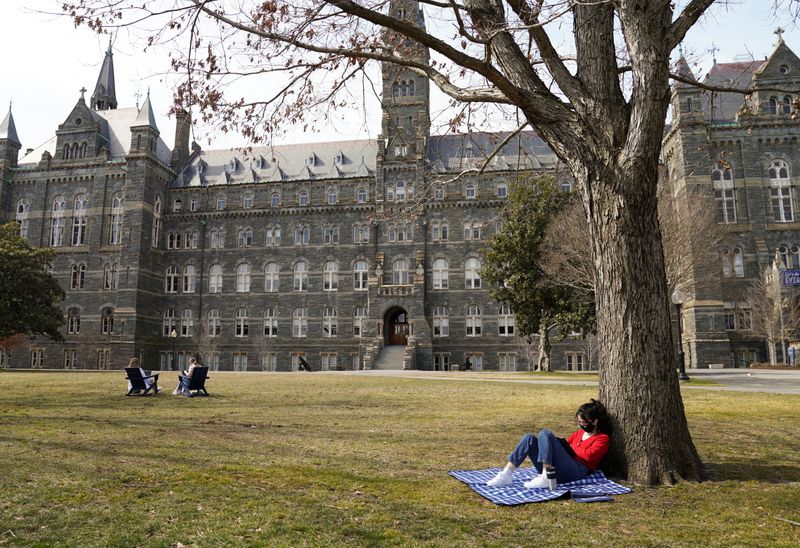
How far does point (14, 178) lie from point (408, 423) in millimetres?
52969

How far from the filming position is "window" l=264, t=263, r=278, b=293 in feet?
159

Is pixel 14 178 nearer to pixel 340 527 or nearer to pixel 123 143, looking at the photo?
pixel 123 143

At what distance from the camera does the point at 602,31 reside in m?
7.45

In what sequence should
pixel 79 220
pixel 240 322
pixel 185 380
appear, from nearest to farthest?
pixel 185 380 < pixel 240 322 < pixel 79 220

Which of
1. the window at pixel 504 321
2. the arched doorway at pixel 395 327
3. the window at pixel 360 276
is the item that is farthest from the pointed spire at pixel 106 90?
the window at pixel 504 321

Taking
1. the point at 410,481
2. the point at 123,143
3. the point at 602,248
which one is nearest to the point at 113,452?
the point at 410,481

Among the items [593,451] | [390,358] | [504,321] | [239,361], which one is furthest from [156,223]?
[593,451]

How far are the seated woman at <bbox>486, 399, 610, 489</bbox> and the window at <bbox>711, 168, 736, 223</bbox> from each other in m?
39.4

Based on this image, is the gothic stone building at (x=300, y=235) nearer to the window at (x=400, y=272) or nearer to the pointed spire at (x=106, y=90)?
the window at (x=400, y=272)

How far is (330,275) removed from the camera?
156 feet

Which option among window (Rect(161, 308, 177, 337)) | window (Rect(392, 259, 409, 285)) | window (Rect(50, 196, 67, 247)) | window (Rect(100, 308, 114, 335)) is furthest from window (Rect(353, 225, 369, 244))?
window (Rect(50, 196, 67, 247))

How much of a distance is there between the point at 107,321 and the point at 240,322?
417 inches

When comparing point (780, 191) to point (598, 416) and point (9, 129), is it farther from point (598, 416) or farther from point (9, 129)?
point (9, 129)

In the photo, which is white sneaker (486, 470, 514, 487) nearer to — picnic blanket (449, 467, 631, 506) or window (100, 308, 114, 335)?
picnic blanket (449, 467, 631, 506)
